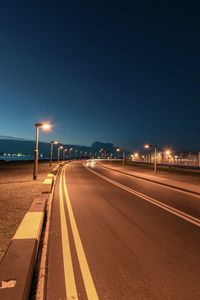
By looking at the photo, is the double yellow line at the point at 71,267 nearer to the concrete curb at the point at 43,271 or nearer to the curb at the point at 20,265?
the concrete curb at the point at 43,271

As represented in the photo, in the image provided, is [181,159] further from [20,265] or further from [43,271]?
[20,265]

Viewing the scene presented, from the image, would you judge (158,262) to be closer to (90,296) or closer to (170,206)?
(90,296)

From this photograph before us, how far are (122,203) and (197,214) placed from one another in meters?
3.58

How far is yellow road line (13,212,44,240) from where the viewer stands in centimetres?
710

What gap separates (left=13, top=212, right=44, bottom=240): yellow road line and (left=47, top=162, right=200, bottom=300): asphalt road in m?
0.45

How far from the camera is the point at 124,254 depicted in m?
6.42

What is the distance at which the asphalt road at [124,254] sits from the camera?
4.71 metres

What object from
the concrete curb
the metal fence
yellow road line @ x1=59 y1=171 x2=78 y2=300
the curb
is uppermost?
the metal fence

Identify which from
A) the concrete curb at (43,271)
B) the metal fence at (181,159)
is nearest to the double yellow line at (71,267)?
the concrete curb at (43,271)

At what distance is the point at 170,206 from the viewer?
1302cm

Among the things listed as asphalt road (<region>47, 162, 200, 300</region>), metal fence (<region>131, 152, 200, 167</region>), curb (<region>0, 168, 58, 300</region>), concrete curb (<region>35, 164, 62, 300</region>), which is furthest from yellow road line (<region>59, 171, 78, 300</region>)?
metal fence (<region>131, 152, 200, 167</region>)

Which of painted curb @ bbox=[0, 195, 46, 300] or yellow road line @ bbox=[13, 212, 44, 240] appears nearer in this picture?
painted curb @ bbox=[0, 195, 46, 300]

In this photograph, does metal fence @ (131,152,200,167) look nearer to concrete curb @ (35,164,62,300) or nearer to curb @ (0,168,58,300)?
concrete curb @ (35,164,62,300)

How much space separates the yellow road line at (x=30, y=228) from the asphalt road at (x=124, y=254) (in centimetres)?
45
